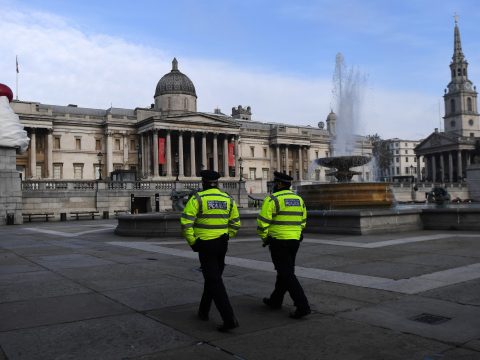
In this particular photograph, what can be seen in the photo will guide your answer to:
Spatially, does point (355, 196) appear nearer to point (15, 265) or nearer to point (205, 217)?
point (15, 265)

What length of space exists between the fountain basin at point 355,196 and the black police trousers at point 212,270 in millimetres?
15702

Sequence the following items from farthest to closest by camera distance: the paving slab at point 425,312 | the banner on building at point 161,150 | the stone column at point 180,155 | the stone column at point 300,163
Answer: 1. the stone column at point 300,163
2. the stone column at point 180,155
3. the banner on building at point 161,150
4. the paving slab at point 425,312

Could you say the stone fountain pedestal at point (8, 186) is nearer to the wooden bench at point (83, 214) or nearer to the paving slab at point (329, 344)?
the wooden bench at point (83, 214)

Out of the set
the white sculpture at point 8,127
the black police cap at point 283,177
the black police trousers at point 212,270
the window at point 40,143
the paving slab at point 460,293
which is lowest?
the paving slab at point 460,293

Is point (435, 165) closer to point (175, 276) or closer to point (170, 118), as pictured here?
point (170, 118)

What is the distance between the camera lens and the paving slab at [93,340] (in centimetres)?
489

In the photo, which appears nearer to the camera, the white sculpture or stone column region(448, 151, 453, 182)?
the white sculpture

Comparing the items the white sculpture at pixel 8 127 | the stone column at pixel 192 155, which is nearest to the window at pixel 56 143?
the stone column at pixel 192 155

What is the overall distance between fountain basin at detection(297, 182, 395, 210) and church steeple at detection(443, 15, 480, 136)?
12783cm

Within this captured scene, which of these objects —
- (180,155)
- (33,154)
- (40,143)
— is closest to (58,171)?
(40,143)

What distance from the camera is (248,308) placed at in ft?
22.1

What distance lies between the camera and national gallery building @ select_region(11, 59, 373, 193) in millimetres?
75438

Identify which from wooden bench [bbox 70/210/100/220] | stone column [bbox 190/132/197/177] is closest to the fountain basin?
wooden bench [bbox 70/210/100/220]

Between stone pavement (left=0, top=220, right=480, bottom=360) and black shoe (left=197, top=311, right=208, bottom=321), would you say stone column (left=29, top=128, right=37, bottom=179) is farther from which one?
black shoe (left=197, top=311, right=208, bottom=321)
